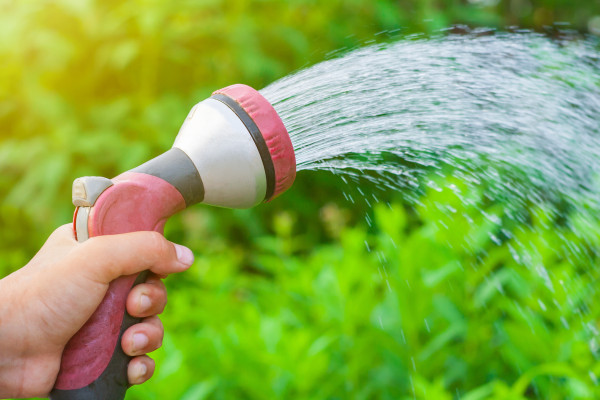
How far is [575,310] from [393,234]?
0.49 m

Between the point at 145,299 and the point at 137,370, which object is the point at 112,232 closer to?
the point at 145,299

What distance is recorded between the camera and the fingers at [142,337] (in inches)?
36.4

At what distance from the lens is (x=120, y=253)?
870 millimetres

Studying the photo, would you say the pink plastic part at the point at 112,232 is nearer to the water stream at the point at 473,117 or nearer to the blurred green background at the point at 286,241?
the water stream at the point at 473,117

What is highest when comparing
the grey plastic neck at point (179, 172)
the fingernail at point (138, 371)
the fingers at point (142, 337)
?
the grey plastic neck at point (179, 172)

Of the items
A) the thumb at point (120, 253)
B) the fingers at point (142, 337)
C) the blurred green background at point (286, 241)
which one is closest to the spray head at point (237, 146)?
the thumb at point (120, 253)

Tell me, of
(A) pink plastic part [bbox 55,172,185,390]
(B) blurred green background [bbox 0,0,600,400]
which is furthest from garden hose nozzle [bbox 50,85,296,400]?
(B) blurred green background [bbox 0,0,600,400]

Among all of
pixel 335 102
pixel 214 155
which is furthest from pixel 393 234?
pixel 214 155

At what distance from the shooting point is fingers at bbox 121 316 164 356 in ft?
3.04

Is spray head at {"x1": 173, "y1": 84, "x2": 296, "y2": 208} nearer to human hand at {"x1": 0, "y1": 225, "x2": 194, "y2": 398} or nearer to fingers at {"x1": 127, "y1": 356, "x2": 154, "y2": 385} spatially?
human hand at {"x1": 0, "y1": 225, "x2": 194, "y2": 398}

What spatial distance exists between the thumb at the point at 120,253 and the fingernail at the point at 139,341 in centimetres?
10

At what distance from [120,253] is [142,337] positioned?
0.49 feet

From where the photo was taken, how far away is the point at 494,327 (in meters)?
1.60

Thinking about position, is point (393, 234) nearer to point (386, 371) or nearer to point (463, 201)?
point (463, 201)
